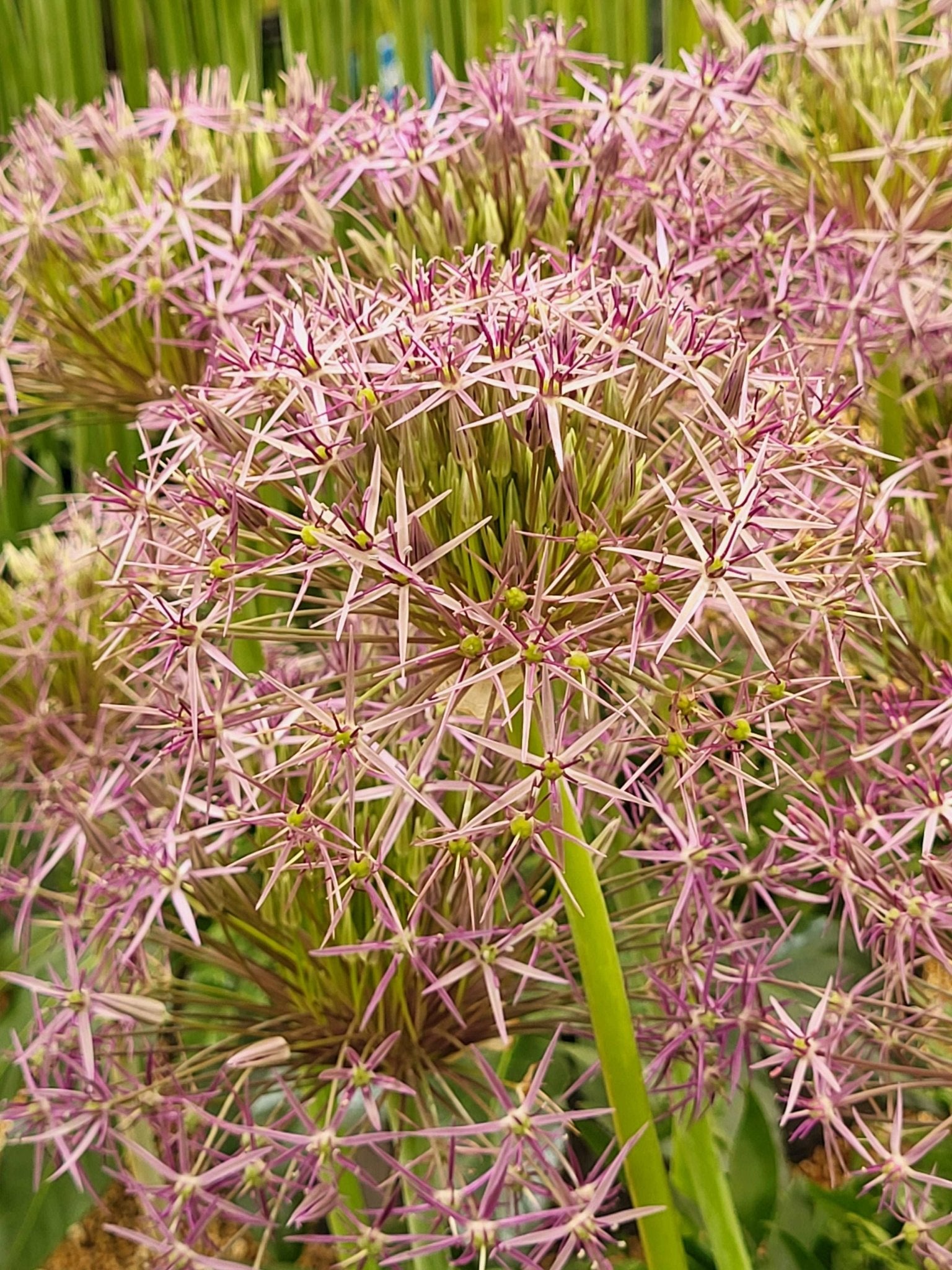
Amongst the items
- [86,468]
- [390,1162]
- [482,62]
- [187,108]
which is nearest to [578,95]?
[482,62]

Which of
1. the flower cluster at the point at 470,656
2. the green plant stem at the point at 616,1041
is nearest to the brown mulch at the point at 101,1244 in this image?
the flower cluster at the point at 470,656

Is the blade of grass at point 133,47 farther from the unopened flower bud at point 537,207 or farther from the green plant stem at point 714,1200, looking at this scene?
the green plant stem at point 714,1200

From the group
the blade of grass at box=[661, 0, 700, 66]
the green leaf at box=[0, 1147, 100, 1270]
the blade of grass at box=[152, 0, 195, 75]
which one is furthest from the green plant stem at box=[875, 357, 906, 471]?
the blade of grass at box=[152, 0, 195, 75]

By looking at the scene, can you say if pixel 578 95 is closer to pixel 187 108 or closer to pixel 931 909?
pixel 187 108

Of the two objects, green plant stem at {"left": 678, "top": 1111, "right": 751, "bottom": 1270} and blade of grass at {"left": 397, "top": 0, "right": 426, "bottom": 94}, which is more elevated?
blade of grass at {"left": 397, "top": 0, "right": 426, "bottom": 94}

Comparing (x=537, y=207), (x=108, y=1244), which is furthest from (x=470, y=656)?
(x=108, y=1244)

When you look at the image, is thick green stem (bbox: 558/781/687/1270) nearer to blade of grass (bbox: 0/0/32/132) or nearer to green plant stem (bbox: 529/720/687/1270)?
green plant stem (bbox: 529/720/687/1270)

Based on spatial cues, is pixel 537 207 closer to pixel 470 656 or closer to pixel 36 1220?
pixel 470 656
